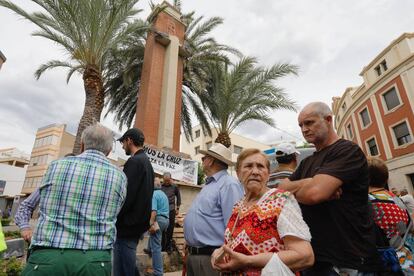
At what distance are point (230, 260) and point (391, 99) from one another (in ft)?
85.2

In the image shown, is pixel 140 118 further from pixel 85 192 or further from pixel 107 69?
pixel 85 192

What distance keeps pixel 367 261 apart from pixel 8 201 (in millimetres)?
55611

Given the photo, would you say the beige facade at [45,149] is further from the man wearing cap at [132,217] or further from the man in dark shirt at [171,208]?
the man wearing cap at [132,217]

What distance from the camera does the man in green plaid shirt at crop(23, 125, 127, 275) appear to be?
158cm

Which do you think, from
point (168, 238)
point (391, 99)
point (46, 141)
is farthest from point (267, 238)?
point (46, 141)

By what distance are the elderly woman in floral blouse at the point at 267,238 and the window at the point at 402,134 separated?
24.0 meters

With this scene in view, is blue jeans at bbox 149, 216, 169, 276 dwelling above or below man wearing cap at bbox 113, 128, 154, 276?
below

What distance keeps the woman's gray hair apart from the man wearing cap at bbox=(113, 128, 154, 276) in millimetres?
607

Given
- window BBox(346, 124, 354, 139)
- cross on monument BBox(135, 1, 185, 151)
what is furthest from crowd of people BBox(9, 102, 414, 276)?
window BBox(346, 124, 354, 139)

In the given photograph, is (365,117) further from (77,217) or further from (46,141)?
(46,141)

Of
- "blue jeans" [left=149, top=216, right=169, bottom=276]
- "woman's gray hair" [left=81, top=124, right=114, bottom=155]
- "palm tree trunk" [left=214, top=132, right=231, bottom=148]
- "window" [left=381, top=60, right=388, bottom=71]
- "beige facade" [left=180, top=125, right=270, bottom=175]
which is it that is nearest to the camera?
"woman's gray hair" [left=81, top=124, right=114, bottom=155]

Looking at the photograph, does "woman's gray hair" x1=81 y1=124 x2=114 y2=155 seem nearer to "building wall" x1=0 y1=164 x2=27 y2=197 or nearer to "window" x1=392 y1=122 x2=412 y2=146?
"window" x1=392 y1=122 x2=412 y2=146

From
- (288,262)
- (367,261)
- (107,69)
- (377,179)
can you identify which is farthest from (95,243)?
(107,69)

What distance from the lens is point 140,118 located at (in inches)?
464
